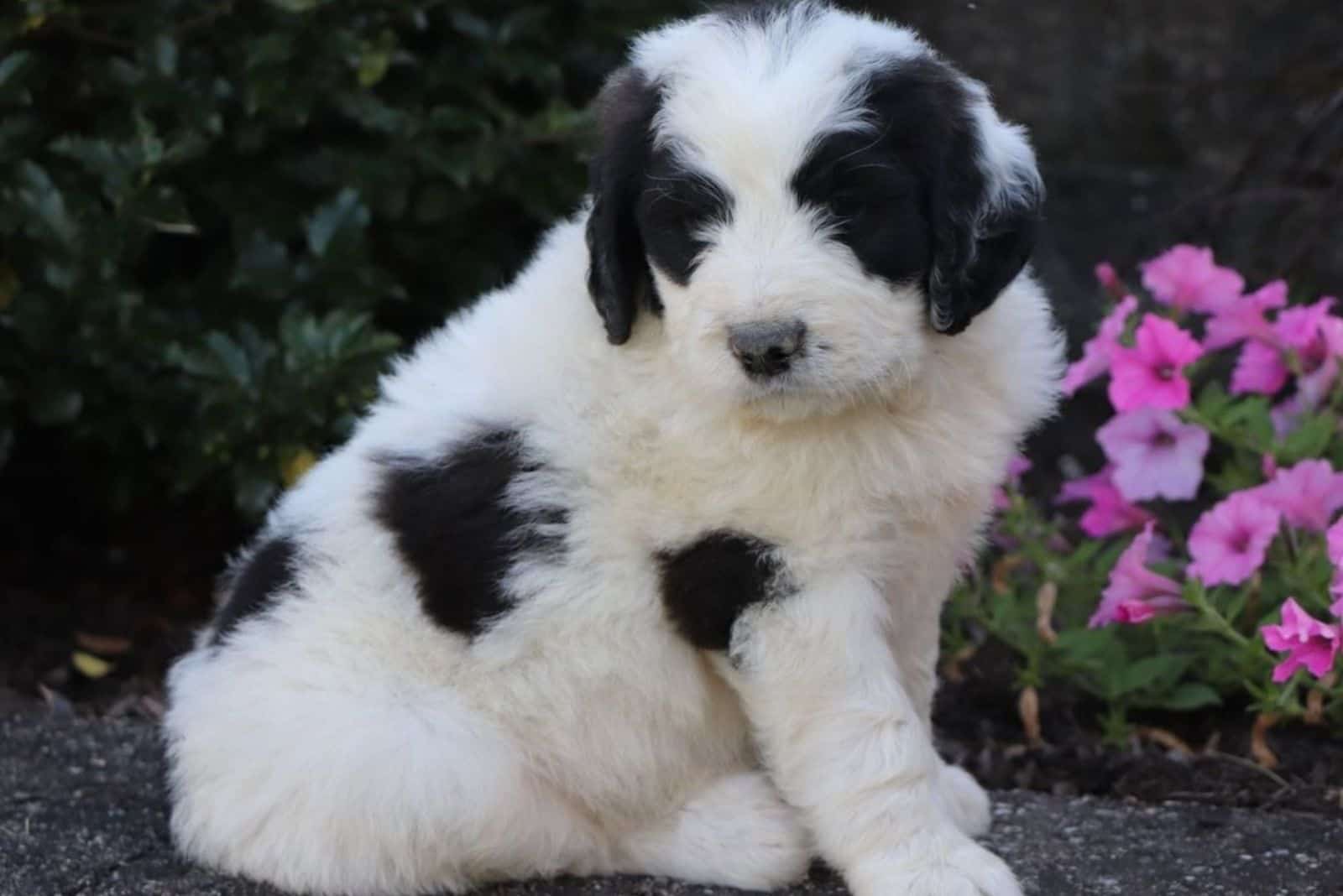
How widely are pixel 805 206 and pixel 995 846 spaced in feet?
5.46

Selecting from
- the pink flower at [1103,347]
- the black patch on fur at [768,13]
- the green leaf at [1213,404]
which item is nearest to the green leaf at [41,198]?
the black patch on fur at [768,13]

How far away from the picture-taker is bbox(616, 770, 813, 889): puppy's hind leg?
391cm

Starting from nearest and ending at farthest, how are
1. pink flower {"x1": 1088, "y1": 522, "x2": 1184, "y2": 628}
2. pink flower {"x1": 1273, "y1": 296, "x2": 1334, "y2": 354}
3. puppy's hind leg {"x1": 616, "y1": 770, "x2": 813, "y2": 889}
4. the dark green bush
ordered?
1. puppy's hind leg {"x1": 616, "y1": 770, "x2": 813, "y2": 889}
2. pink flower {"x1": 1088, "y1": 522, "x2": 1184, "y2": 628}
3. pink flower {"x1": 1273, "y1": 296, "x2": 1334, "y2": 354}
4. the dark green bush

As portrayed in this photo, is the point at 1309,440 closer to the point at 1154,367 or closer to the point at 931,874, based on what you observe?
the point at 1154,367

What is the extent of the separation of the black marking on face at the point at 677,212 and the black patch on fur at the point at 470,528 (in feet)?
1.76

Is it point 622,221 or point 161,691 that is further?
point 161,691

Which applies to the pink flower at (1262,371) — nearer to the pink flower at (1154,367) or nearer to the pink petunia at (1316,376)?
the pink petunia at (1316,376)

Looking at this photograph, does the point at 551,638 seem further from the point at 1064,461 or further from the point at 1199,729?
the point at 1064,461

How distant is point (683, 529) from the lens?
369cm

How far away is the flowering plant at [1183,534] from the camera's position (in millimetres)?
4762

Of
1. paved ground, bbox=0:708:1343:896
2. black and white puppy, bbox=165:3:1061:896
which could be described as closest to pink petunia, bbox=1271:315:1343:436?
paved ground, bbox=0:708:1343:896

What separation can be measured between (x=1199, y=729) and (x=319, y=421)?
2774mm

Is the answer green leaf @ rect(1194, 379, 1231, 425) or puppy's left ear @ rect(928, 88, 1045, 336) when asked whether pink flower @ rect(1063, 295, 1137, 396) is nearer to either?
green leaf @ rect(1194, 379, 1231, 425)

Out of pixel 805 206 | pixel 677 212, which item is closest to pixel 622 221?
pixel 677 212
